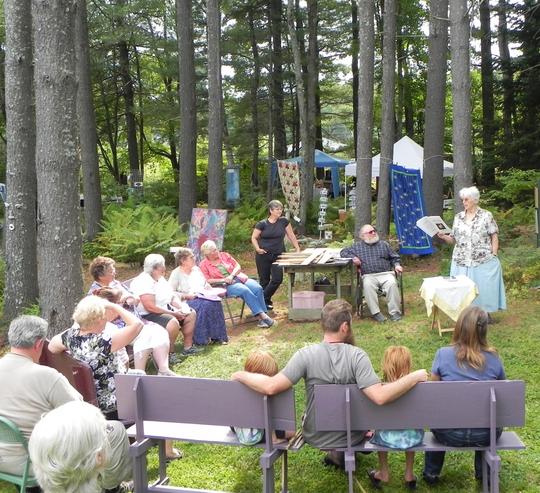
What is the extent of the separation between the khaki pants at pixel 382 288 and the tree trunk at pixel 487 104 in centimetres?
1178

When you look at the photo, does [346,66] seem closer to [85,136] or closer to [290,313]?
[85,136]

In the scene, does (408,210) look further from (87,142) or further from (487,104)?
(487,104)

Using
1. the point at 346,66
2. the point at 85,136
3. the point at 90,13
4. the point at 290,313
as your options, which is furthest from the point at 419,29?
the point at 290,313

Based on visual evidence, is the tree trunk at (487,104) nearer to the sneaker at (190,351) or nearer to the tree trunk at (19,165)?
the tree trunk at (19,165)

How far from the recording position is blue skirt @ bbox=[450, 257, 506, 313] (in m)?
7.21

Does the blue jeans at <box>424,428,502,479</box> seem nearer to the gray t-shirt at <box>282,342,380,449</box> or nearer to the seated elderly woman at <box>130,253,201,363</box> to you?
the gray t-shirt at <box>282,342,380,449</box>

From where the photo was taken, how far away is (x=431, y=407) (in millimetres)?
3648

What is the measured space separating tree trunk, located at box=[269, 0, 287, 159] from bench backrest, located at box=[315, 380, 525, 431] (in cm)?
1997

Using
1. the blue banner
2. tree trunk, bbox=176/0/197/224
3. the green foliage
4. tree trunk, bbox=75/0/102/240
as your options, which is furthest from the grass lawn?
tree trunk, bbox=75/0/102/240

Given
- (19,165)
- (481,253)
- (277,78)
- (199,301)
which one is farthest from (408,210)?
(277,78)

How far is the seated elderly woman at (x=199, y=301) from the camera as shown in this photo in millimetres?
7281

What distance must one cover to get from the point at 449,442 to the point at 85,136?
12.5 metres

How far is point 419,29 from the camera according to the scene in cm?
2497

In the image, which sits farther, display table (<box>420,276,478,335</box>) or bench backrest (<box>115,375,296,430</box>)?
display table (<box>420,276,478,335</box>)
